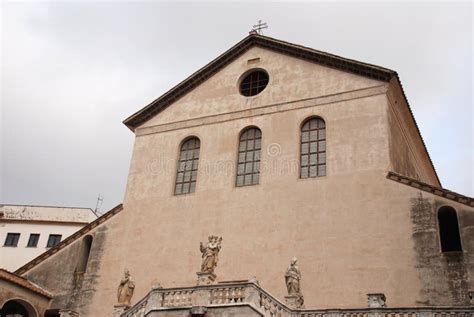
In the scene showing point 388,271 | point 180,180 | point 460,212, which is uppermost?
point 180,180

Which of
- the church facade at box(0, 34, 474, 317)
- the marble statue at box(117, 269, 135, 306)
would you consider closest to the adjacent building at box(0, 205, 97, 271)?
the church facade at box(0, 34, 474, 317)

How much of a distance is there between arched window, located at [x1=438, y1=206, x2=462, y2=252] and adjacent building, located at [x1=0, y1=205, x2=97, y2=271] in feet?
85.5

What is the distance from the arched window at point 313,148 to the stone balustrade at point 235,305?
6332 mm

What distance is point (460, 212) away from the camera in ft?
57.0

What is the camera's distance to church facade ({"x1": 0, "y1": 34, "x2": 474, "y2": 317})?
1699cm

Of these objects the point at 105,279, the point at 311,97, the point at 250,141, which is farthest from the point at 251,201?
the point at 105,279

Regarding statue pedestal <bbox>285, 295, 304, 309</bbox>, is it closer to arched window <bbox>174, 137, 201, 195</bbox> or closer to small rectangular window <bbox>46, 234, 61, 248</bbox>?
arched window <bbox>174, 137, 201, 195</bbox>

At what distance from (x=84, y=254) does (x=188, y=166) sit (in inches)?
219

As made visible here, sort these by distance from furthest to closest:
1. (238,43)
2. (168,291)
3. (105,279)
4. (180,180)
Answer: (238,43) < (180,180) < (105,279) < (168,291)

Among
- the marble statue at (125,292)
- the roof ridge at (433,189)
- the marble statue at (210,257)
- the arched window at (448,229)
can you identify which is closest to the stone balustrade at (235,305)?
the marble statue at (210,257)

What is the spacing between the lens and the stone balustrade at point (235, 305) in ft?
46.5

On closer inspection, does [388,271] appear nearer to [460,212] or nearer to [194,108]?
[460,212]

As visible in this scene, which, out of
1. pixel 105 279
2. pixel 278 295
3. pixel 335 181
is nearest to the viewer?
pixel 278 295

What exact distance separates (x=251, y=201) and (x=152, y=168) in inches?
210
